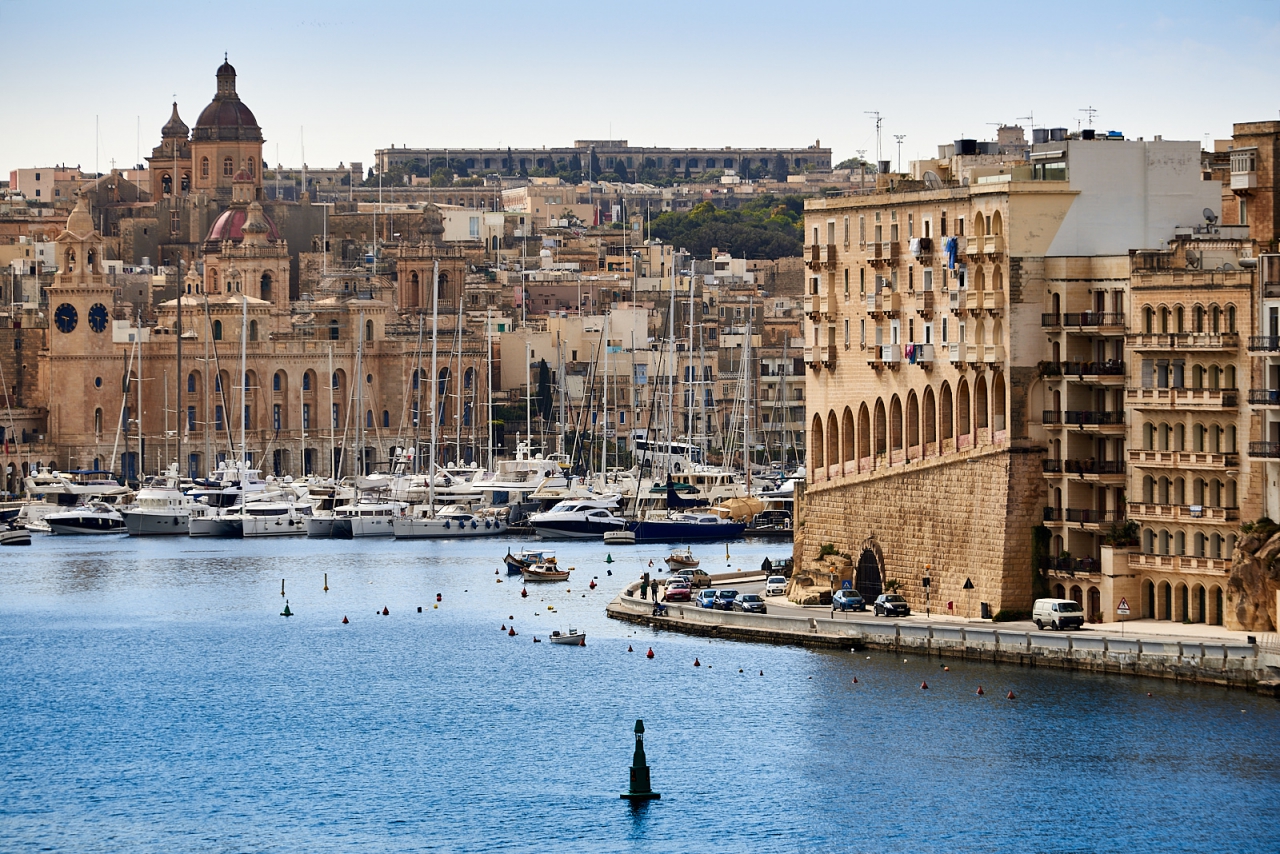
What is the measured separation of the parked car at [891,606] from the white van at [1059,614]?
4.45m

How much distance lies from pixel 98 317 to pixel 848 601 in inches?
3198

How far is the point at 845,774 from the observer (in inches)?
2010

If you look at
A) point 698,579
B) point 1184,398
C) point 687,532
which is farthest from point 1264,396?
point 687,532

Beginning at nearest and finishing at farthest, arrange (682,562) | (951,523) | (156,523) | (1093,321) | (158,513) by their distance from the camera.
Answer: (1093,321)
(951,523)
(682,562)
(156,523)
(158,513)

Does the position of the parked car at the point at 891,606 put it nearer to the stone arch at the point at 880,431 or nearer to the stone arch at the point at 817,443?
the stone arch at the point at 880,431

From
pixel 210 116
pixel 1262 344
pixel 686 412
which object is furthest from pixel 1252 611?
pixel 210 116

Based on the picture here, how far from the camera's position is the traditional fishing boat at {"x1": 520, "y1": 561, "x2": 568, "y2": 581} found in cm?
8712

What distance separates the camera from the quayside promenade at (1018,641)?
176ft

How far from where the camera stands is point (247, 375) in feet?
463

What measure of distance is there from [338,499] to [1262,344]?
221ft

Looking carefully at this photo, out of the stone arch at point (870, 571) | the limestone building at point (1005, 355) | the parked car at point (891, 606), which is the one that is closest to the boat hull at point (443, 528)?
the stone arch at point (870, 571)

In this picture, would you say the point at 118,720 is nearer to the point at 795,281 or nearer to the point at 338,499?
the point at 338,499

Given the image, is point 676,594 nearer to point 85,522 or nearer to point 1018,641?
point 1018,641

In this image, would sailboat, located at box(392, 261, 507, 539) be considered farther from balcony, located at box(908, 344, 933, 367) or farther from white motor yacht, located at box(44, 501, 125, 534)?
balcony, located at box(908, 344, 933, 367)
